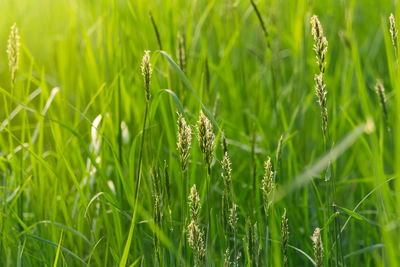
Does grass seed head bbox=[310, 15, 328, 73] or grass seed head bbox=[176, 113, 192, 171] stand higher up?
grass seed head bbox=[310, 15, 328, 73]

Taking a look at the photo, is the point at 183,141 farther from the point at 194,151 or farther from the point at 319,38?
the point at 194,151

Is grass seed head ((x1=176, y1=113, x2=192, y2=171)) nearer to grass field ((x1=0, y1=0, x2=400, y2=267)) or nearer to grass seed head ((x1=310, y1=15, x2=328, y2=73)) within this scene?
grass field ((x1=0, y1=0, x2=400, y2=267))

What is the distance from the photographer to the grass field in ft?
4.69

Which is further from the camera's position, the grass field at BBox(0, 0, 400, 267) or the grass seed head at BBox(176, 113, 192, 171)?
the grass field at BBox(0, 0, 400, 267)

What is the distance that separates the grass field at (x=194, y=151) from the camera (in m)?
1.43

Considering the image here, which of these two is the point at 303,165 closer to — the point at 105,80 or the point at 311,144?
the point at 311,144

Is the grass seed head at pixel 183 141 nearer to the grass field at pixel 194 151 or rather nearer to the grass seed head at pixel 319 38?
the grass field at pixel 194 151

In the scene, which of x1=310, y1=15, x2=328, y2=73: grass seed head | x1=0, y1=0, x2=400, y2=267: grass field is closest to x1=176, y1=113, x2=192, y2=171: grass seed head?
x1=0, y1=0, x2=400, y2=267: grass field

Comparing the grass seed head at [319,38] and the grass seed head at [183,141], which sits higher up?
the grass seed head at [319,38]

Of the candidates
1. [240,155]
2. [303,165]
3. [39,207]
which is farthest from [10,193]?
[303,165]

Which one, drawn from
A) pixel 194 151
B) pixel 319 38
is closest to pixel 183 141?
pixel 319 38

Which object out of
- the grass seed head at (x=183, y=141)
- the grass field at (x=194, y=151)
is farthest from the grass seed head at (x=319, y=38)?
the grass seed head at (x=183, y=141)

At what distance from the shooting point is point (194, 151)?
6.49ft

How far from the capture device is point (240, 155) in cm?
262
